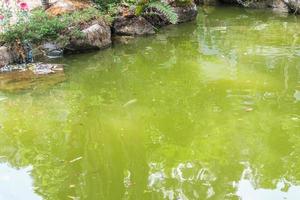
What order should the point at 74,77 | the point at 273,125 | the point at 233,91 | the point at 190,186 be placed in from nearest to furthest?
the point at 190,186
the point at 273,125
the point at 233,91
the point at 74,77

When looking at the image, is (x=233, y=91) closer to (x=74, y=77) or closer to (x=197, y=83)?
(x=197, y=83)

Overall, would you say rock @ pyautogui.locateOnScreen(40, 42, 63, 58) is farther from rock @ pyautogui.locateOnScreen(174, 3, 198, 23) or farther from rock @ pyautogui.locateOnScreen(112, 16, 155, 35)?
rock @ pyautogui.locateOnScreen(174, 3, 198, 23)

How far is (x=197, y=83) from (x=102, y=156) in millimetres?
2451

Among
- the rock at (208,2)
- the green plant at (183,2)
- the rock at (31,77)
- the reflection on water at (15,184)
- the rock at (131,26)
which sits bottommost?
the rock at (208,2)

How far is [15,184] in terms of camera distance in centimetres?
445

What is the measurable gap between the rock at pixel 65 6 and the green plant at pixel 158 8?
1.08m

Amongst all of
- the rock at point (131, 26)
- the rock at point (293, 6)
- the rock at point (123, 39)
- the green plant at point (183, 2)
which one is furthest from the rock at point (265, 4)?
the rock at point (123, 39)

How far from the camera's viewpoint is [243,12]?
11.5 meters

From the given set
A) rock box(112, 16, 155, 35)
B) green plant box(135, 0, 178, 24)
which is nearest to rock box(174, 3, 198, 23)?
green plant box(135, 0, 178, 24)

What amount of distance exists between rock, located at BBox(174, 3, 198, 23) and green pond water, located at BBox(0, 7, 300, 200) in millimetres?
1961

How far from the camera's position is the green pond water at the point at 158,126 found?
171 inches

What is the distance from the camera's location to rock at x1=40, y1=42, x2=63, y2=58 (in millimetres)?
8273

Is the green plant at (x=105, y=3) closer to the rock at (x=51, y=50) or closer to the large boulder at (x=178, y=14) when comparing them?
the large boulder at (x=178, y=14)

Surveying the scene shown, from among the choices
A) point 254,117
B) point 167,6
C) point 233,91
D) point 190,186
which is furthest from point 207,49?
point 190,186
